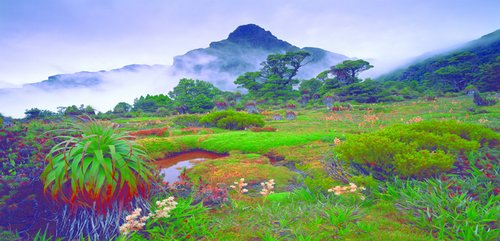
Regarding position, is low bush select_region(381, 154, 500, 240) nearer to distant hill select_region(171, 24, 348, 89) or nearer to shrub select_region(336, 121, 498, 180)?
shrub select_region(336, 121, 498, 180)

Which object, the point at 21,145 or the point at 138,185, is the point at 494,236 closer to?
the point at 138,185

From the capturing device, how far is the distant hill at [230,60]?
171125 millimetres

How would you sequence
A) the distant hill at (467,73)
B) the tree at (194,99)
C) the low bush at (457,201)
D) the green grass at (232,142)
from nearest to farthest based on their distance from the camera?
the low bush at (457,201) < the green grass at (232,142) < the distant hill at (467,73) < the tree at (194,99)

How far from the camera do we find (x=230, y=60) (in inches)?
6949

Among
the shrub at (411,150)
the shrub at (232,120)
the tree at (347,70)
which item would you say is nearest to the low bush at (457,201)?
the shrub at (411,150)

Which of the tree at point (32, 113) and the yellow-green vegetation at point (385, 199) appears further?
the tree at point (32, 113)

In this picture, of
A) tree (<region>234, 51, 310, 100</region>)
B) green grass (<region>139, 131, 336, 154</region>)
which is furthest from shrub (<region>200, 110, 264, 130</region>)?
tree (<region>234, 51, 310, 100</region>)

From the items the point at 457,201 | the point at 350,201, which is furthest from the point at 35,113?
the point at 457,201

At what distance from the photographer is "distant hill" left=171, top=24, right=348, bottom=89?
561 feet

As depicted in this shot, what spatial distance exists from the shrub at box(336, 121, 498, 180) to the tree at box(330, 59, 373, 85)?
50.4 meters

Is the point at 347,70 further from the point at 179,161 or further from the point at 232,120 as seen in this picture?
the point at 179,161

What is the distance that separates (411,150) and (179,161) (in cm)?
891

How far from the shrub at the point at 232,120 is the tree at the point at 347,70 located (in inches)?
1571

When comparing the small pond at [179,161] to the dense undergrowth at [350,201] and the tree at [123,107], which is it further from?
the tree at [123,107]
